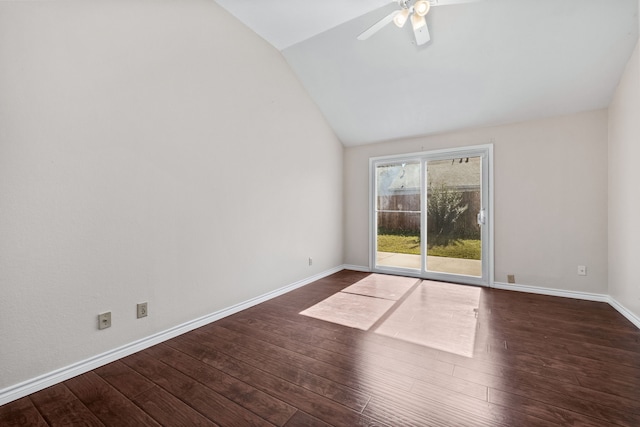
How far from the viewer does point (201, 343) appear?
7.36 ft

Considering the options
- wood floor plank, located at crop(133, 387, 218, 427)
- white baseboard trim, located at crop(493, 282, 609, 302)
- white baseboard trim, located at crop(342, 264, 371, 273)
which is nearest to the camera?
wood floor plank, located at crop(133, 387, 218, 427)

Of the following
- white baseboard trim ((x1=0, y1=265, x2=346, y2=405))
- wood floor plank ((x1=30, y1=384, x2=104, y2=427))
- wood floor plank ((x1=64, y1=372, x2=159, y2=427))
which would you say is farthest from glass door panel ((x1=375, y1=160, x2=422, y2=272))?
wood floor plank ((x1=30, y1=384, x2=104, y2=427))

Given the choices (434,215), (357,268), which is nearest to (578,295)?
(434,215)

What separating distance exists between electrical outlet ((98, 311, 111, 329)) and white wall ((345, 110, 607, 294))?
14.0ft

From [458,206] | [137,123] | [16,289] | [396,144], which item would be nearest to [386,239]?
[458,206]

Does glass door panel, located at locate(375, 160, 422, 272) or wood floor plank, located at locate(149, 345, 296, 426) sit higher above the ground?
glass door panel, located at locate(375, 160, 422, 272)

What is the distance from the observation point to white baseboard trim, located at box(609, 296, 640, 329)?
8.24 feet

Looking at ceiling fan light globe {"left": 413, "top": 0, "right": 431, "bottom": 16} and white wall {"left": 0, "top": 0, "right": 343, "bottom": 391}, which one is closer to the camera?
white wall {"left": 0, "top": 0, "right": 343, "bottom": 391}

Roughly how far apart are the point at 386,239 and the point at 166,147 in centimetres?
351

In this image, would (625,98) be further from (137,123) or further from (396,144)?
(137,123)

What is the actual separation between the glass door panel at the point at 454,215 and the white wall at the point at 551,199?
250 millimetres

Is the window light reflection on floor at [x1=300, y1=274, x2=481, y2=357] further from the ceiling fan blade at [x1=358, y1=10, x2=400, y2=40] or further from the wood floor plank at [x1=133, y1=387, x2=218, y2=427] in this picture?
the ceiling fan blade at [x1=358, y1=10, x2=400, y2=40]

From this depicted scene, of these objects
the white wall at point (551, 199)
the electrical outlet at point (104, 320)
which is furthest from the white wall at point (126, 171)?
the white wall at point (551, 199)

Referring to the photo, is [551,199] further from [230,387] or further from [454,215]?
[230,387]
